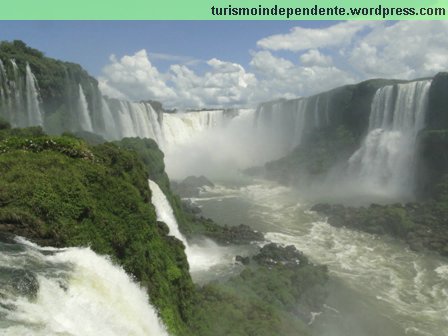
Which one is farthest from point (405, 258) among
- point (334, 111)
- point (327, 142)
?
point (334, 111)

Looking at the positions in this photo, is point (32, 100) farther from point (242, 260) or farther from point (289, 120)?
point (289, 120)

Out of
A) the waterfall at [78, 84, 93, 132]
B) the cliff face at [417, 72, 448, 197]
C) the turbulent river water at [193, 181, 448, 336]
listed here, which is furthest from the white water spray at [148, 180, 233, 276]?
the cliff face at [417, 72, 448, 197]

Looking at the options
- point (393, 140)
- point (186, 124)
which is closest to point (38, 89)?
point (393, 140)

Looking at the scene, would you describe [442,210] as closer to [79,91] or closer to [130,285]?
[130,285]

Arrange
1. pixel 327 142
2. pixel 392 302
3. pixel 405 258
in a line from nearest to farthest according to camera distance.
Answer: pixel 392 302
pixel 405 258
pixel 327 142

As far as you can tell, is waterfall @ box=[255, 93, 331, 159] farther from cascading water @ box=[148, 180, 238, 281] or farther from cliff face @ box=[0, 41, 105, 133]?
cascading water @ box=[148, 180, 238, 281]

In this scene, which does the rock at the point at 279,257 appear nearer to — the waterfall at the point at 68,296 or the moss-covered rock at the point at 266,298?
the moss-covered rock at the point at 266,298
